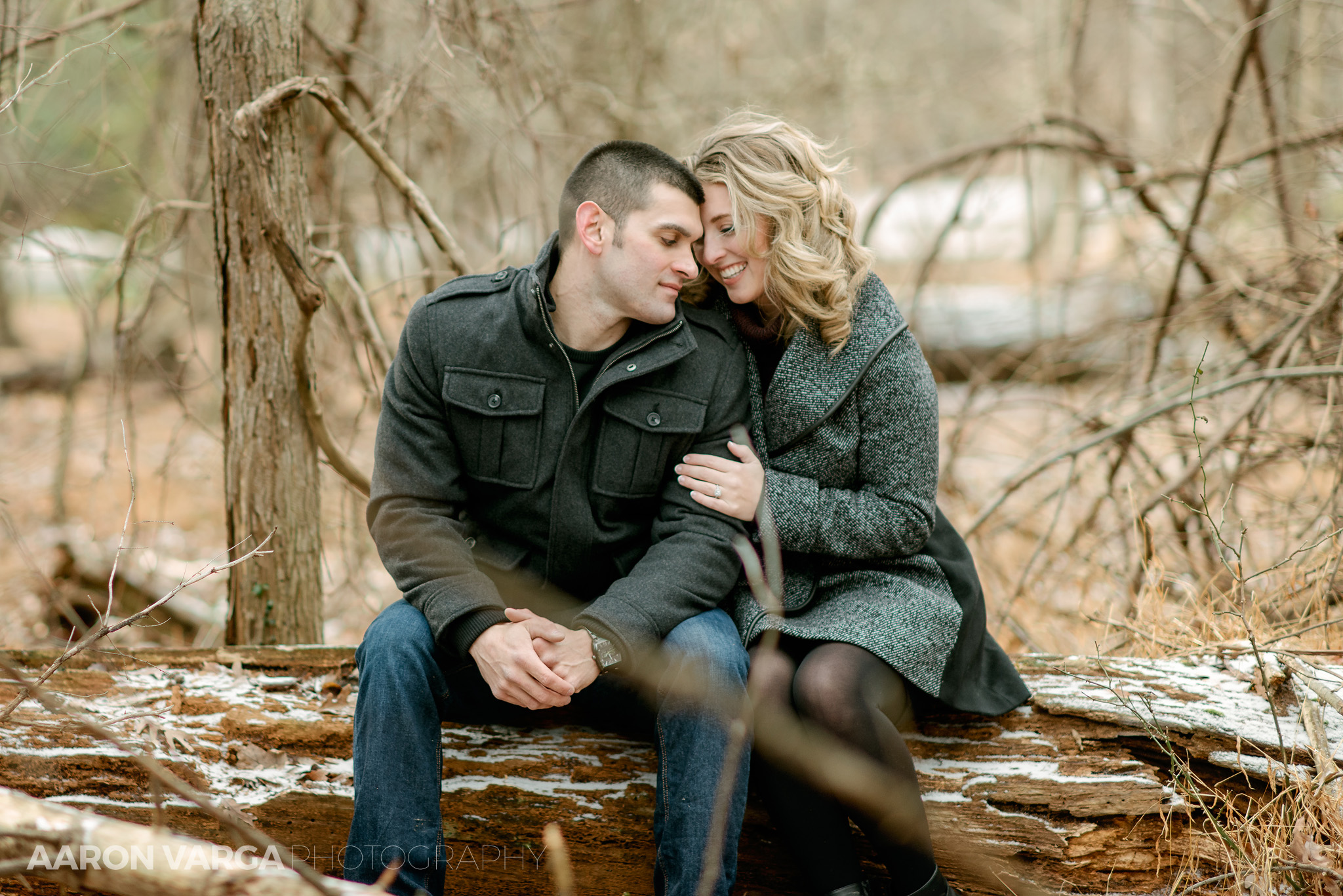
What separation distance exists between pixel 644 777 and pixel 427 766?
1.80 feet

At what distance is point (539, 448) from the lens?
2.46 meters

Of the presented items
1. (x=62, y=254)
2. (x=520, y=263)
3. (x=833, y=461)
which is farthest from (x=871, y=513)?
(x=520, y=263)

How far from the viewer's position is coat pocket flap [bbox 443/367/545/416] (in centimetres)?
243

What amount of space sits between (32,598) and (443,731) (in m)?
4.09

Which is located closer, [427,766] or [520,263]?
[427,766]

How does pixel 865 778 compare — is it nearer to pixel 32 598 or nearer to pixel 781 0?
pixel 32 598

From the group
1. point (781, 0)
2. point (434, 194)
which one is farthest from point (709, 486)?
point (781, 0)

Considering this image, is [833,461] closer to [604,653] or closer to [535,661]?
[604,653]

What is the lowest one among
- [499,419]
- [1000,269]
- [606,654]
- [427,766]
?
[427,766]

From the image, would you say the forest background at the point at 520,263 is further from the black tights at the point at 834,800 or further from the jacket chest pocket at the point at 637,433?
the jacket chest pocket at the point at 637,433

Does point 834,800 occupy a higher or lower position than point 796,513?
lower

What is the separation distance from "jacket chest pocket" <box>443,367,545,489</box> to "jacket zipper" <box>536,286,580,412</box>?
0.25 feet

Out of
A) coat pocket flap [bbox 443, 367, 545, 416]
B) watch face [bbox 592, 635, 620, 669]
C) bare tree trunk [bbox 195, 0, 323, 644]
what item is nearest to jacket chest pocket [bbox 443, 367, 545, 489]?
coat pocket flap [bbox 443, 367, 545, 416]

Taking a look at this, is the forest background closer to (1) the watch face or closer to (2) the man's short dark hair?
(2) the man's short dark hair
